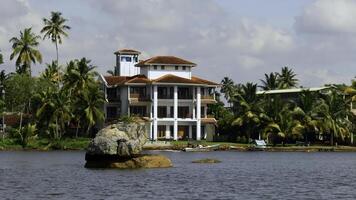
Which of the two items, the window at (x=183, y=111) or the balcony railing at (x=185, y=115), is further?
the window at (x=183, y=111)

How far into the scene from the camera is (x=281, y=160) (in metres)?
83.4

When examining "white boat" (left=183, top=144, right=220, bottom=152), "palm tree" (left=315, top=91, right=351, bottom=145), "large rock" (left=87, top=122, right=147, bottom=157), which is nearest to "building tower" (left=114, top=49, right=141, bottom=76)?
"white boat" (left=183, top=144, right=220, bottom=152)

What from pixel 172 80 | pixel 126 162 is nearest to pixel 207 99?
pixel 172 80

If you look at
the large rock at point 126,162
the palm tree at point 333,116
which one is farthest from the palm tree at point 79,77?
the large rock at point 126,162

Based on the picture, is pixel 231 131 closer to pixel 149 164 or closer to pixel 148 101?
pixel 148 101

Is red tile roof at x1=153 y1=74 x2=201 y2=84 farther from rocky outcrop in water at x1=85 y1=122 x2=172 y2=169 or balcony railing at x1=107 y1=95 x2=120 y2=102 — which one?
rocky outcrop in water at x1=85 y1=122 x2=172 y2=169

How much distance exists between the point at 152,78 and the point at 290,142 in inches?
985

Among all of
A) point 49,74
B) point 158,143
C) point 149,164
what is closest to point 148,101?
point 158,143

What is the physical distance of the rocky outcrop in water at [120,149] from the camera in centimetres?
6138

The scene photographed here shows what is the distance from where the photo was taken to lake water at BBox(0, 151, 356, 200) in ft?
146

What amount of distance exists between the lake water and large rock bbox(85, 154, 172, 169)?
134cm

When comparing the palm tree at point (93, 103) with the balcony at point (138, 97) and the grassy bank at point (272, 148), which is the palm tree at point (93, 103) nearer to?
the balcony at point (138, 97)

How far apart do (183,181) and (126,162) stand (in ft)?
37.0

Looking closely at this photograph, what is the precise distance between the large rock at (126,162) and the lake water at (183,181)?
1343 millimetres
